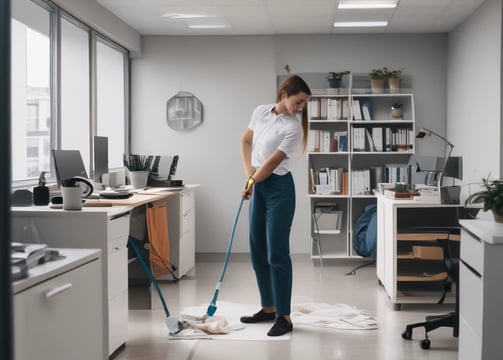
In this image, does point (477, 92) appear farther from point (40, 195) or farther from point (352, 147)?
point (40, 195)

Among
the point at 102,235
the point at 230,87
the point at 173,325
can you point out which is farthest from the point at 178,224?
the point at 102,235

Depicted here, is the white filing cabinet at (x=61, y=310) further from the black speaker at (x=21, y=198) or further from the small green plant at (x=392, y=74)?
the small green plant at (x=392, y=74)

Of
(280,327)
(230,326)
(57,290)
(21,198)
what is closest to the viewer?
(57,290)

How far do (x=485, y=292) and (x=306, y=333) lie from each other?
6.09 ft

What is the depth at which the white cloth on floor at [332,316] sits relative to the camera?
4410mm

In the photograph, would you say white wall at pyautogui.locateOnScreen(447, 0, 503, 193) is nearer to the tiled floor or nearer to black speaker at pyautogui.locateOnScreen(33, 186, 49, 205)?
the tiled floor

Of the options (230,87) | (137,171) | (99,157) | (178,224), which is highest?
(230,87)

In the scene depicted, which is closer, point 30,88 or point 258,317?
point 258,317

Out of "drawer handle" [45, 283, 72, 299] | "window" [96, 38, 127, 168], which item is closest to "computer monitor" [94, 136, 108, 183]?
"window" [96, 38, 127, 168]

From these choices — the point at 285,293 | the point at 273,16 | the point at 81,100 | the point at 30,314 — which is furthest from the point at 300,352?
the point at 273,16

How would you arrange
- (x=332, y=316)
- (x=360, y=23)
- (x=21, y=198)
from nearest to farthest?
(x=21, y=198) < (x=332, y=316) < (x=360, y=23)

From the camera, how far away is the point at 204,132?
7609 mm

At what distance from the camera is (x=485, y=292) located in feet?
8.32

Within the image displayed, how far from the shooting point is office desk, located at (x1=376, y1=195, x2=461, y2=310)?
16.0ft
